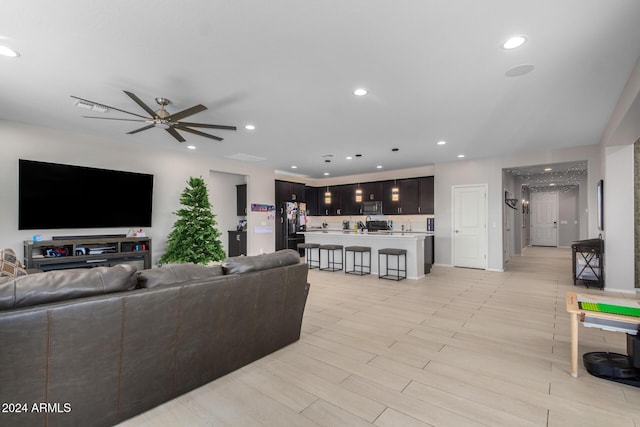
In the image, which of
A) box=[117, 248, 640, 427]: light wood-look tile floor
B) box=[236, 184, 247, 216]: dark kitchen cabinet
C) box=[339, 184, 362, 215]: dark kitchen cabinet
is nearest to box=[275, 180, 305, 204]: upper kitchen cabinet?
box=[236, 184, 247, 216]: dark kitchen cabinet

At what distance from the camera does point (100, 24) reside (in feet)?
7.54

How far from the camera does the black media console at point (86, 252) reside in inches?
182

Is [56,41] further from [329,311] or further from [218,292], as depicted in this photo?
[329,311]

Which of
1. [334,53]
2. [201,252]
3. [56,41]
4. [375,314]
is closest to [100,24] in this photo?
[56,41]

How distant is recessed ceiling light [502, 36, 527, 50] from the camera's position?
8.01 feet

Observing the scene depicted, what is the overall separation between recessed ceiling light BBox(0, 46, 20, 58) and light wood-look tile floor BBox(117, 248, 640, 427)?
3.23 metres

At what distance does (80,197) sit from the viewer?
5.21 m

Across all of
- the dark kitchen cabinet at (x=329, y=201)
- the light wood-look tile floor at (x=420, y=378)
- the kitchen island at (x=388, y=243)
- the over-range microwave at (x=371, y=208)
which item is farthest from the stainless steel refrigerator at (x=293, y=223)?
the light wood-look tile floor at (x=420, y=378)

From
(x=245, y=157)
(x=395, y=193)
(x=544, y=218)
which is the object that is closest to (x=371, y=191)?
(x=395, y=193)

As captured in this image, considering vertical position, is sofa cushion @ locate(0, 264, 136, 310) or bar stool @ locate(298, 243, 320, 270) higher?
sofa cushion @ locate(0, 264, 136, 310)

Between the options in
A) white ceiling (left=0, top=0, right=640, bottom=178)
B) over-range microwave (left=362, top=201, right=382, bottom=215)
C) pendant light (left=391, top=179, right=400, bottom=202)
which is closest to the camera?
white ceiling (left=0, top=0, right=640, bottom=178)

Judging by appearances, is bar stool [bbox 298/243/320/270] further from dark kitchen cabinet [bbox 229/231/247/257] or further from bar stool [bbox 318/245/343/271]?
dark kitchen cabinet [bbox 229/231/247/257]

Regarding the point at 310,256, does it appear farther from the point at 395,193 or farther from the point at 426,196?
the point at 426,196

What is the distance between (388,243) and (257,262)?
4489 mm
